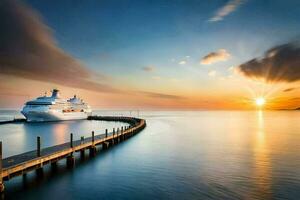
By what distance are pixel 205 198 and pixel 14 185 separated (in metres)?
11.8

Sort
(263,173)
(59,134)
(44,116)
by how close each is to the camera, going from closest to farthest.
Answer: (263,173) → (59,134) → (44,116)

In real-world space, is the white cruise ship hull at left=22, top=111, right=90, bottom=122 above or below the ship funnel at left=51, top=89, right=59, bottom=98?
below

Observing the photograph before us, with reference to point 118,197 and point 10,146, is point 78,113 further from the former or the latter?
point 118,197

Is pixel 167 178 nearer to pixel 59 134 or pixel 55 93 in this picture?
pixel 59 134

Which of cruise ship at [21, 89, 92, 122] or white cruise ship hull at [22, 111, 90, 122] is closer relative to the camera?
white cruise ship hull at [22, 111, 90, 122]

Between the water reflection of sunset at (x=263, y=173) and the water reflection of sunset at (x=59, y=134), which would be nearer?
the water reflection of sunset at (x=263, y=173)

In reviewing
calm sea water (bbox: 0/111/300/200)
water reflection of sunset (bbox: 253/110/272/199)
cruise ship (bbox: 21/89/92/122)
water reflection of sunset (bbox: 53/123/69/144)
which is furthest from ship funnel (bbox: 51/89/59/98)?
water reflection of sunset (bbox: 253/110/272/199)

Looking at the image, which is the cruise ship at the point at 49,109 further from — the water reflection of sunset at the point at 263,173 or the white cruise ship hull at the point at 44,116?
the water reflection of sunset at the point at 263,173

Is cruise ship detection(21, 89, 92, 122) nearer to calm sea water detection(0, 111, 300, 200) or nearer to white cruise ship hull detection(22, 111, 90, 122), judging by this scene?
white cruise ship hull detection(22, 111, 90, 122)

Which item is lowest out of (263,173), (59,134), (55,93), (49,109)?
(263,173)

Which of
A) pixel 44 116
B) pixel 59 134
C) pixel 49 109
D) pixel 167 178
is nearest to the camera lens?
pixel 167 178

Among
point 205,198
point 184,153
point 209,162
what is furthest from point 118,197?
point 184,153

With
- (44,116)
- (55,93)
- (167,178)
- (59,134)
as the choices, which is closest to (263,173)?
(167,178)

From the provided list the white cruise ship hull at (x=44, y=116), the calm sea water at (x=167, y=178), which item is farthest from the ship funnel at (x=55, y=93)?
the calm sea water at (x=167, y=178)
